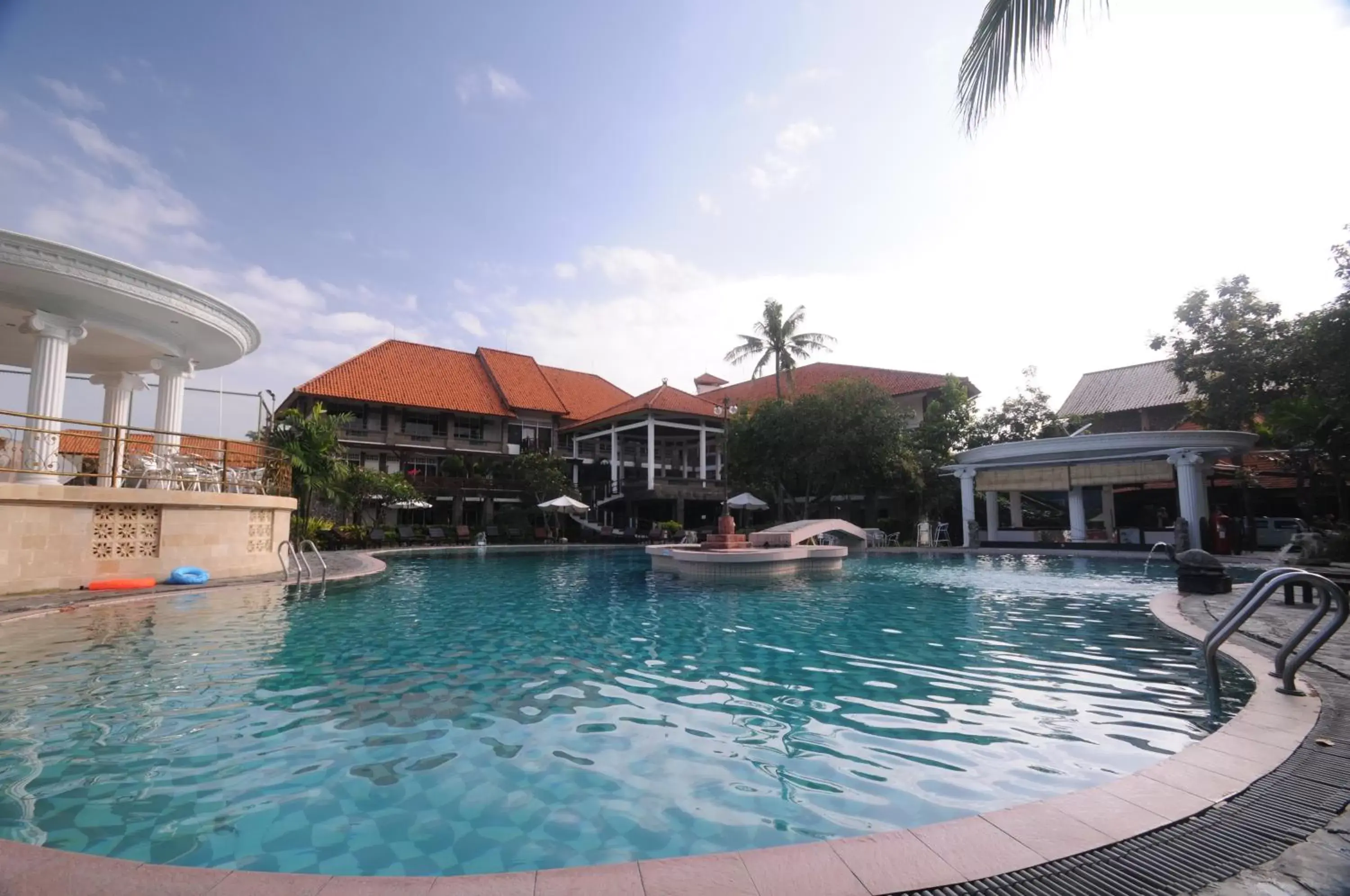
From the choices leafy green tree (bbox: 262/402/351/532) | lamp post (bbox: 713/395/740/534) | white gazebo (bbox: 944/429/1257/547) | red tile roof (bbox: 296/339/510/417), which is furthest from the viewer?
red tile roof (bbox: 296/339/510/417)

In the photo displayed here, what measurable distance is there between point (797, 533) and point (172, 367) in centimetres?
1560

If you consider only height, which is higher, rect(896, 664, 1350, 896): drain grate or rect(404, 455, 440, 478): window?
rect(404, 455, 440, 478): window

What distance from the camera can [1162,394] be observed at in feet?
101

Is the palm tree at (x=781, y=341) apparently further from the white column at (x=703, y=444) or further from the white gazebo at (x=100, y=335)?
the white gazebo at (x=100, y=335)

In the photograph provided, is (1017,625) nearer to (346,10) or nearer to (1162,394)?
(346,10)

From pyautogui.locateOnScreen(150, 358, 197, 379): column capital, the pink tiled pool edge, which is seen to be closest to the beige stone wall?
pyautogui.locateOnScreen(150, 358, 197, 379): column capital

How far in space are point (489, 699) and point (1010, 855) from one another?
13.3 ft

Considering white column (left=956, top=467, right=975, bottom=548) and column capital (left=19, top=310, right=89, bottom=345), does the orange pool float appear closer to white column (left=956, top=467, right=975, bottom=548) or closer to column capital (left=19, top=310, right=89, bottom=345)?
column capital (left=19, top=310, right=89, bottom=345)

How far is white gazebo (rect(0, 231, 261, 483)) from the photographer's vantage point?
1033 centimetres

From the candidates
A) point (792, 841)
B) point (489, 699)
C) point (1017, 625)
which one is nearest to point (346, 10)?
point (489, 699)

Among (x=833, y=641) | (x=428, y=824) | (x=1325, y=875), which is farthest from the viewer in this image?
(x=833, y=641)

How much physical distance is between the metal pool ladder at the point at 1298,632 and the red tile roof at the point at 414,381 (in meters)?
31.7

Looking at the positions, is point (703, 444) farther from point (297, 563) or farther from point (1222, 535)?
point (297, 563)

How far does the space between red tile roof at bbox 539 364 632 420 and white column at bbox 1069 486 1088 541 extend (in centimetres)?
2465
